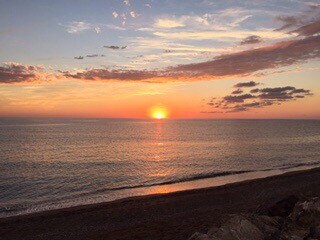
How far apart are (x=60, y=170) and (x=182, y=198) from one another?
91.5ft

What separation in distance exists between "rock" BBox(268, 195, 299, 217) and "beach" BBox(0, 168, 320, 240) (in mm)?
970

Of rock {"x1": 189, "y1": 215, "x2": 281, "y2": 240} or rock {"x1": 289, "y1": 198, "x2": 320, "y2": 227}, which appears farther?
rock {"x1": 289, "y1": 198, "x2": 320, "y2": 227}

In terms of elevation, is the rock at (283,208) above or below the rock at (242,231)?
below

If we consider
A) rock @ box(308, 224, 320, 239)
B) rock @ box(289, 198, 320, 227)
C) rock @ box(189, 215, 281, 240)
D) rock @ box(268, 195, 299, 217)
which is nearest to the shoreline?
rock @ box(268, 195, 299, 217)

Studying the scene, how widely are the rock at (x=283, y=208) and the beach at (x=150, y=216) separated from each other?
97 cm

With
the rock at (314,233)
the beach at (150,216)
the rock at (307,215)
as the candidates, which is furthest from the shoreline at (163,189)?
the rock at (314,233)

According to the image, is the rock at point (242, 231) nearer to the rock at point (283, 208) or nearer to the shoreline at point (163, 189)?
the rock at point (283, 208)

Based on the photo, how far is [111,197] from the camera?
36469 mm

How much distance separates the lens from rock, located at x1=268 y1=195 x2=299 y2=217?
20.3 meters

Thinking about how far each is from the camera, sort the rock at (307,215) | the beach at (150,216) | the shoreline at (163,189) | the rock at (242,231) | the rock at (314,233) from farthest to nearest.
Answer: the shoreline at (163,189) → the beach at (150,216) → the rock at (307,215) → the rock at (314,233) → the rock at (242,231)

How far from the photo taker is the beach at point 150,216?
22922 mm

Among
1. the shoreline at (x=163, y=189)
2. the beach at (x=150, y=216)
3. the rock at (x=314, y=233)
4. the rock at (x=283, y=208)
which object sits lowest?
the shoreline at (x=163, y=189)

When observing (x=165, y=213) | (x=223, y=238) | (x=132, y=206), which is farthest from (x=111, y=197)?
(x=223, y=238)

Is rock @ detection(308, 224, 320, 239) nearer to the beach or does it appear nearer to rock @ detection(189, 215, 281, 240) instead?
rock @ detection(189, 215, 281, 240)
